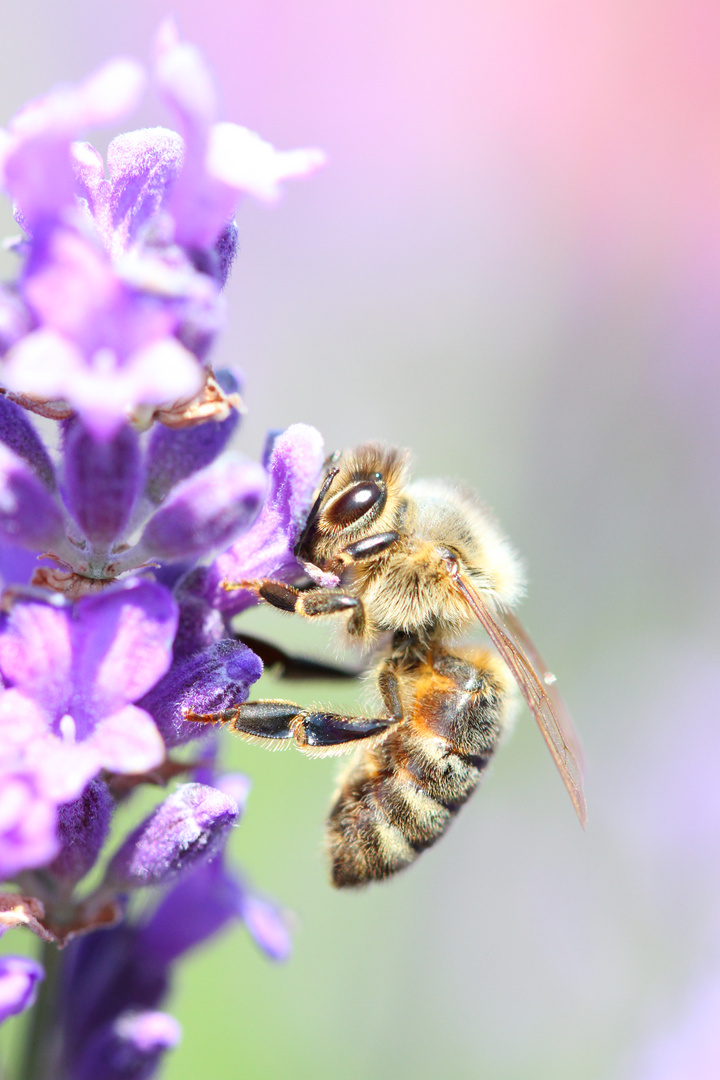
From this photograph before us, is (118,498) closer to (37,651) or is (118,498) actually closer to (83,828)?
(37,651)

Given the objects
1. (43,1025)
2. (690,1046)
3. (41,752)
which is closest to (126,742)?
(41,752)

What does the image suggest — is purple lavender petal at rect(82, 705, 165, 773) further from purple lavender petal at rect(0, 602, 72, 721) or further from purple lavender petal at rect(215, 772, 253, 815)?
purple lavender petal at rect(215, 772, 253, 815)

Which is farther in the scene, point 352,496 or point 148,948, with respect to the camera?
point 148,948

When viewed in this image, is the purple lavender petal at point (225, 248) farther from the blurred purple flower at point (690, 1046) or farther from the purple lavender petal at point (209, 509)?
the blurred purple flower at point (690, 1046)

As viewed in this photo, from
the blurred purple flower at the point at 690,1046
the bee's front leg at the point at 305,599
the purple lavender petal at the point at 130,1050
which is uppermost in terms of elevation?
the bee's front leg at the point at 305,599

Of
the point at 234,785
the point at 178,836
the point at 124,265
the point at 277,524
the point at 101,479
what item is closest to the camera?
the point at 124,265

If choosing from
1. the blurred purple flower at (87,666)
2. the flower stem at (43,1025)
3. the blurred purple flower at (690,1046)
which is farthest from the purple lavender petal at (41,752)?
the blurred purple flower at (690,1046)
